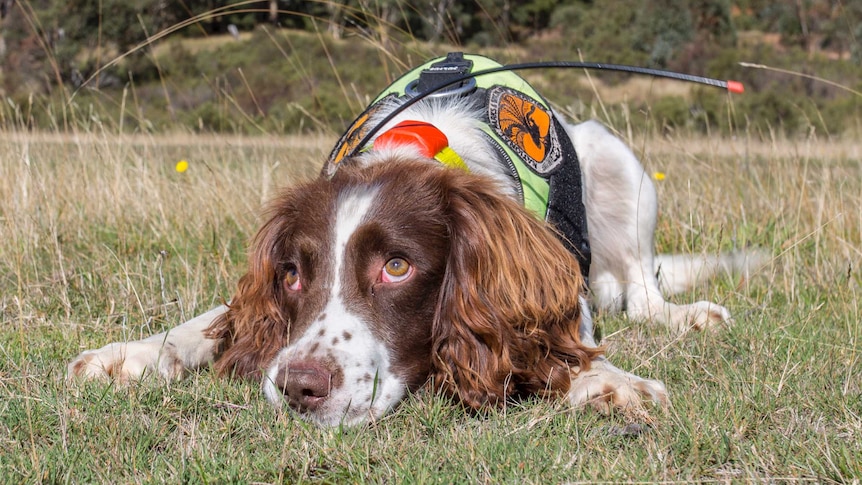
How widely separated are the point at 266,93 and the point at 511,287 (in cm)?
2171

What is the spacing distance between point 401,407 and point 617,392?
592 mm

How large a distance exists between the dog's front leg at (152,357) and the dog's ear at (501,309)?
32.7 inches

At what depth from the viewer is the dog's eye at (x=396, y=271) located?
243 cm

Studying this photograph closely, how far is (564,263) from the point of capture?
270 centimetres

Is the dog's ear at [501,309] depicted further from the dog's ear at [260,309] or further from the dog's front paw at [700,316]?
the dog's front paw at [700,316]

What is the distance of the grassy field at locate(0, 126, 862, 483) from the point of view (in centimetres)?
193

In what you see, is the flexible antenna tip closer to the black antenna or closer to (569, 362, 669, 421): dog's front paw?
the black antenna

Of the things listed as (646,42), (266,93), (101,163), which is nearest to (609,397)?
(101,163)

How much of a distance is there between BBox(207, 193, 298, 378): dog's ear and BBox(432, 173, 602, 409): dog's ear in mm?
563

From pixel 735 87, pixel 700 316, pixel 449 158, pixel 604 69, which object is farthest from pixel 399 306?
pixel 700 316

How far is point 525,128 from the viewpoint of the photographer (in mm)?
3305

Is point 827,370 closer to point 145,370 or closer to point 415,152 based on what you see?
point 415,152

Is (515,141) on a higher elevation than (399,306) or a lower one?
higher

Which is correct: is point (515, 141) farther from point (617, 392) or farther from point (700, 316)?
point (617, 392)
